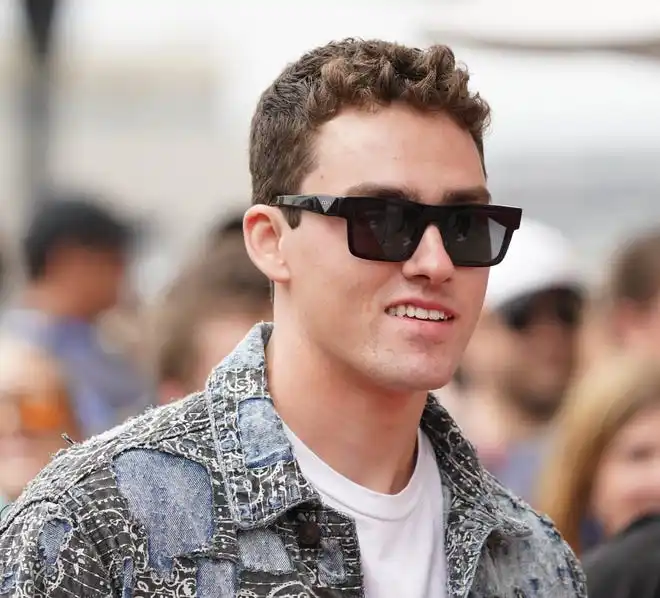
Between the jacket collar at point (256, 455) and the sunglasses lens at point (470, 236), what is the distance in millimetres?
435

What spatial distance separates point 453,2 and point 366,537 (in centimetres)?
646

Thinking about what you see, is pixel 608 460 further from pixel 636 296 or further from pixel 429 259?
pixel 429 259

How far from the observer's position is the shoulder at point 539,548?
306cm

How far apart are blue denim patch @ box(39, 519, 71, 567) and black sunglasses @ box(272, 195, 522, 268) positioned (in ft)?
2.33

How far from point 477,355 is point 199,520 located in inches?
161

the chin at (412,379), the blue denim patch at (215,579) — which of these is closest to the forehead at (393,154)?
the chin at (412,379)

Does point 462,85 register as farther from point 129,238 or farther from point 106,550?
point 129,238

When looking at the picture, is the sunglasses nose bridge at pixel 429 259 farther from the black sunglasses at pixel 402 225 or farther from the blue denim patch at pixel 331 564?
the blue denim patch at pixel 331 564

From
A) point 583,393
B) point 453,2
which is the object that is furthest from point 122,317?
point 583,393

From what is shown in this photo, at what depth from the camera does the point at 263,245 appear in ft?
9.43

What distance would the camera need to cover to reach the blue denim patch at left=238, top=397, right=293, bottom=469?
2705 mm

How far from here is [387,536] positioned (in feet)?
9.18

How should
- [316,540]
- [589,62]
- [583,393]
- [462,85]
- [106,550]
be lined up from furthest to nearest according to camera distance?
[589,62]
[583,393]
[462,85]
[316,540]
[106,550]

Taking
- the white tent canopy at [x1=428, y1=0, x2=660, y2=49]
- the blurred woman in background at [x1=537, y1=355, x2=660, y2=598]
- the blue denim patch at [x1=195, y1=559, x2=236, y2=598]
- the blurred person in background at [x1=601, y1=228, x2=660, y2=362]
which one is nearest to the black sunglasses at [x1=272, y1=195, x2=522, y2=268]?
the blue denim patch at [x1=195, y1=559, x2=236, y2=598]
